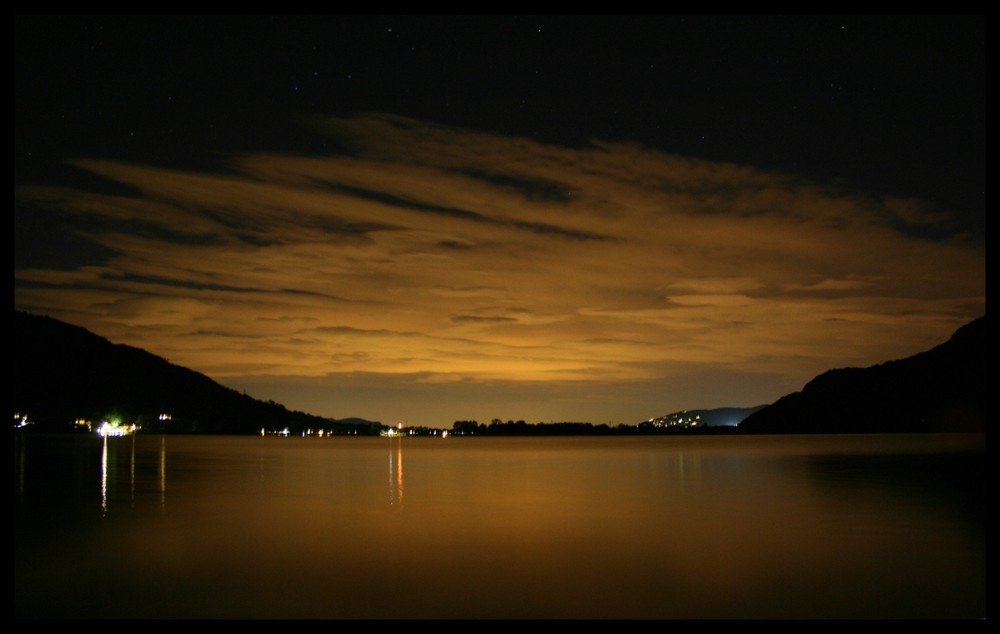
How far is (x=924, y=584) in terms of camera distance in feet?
52.0

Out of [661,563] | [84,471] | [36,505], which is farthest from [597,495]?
[84,471]

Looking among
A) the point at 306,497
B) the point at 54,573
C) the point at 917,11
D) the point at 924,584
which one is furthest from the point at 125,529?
the point at 917,11

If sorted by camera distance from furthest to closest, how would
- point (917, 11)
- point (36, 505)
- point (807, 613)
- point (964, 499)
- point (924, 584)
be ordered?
point (964, 499) < point (36, 505) < point (924, 584) < point (807, 613) < point (917, 11)

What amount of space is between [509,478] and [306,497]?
51.2 feet

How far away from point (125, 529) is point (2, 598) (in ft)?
39.7

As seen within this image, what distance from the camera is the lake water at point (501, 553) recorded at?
14.3m

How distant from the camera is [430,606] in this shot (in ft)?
47.0

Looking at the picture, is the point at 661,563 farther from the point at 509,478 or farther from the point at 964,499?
the point at 509,478

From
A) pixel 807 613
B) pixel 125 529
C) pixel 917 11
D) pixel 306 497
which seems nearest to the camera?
pixel 917 11

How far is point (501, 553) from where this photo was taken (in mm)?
19594

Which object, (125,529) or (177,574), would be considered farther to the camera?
(125,529)

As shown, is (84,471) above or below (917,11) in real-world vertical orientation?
below

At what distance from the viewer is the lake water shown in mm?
14312

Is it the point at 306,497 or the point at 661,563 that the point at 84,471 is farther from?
the point at 661,563
